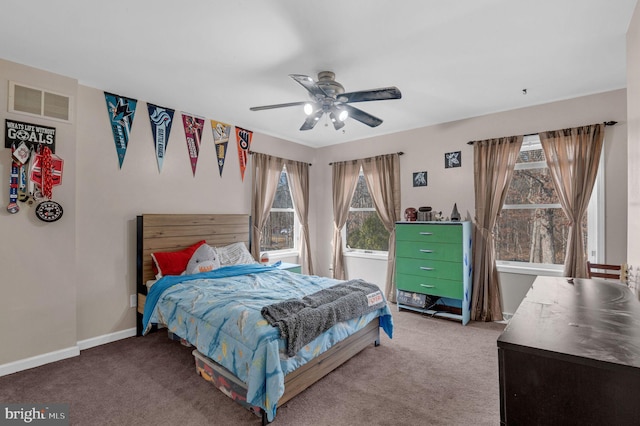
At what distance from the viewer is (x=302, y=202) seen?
5.31 metres

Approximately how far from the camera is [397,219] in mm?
4664

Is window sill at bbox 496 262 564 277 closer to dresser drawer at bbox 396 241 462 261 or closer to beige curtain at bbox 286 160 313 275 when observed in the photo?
dresser drawer at bbox 396 241 462 261

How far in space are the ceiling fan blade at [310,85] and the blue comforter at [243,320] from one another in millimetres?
1702

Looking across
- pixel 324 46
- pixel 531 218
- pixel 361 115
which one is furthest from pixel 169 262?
pixel 531 218

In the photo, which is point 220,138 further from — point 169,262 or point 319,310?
point 319,310

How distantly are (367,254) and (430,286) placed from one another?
4.49 feet

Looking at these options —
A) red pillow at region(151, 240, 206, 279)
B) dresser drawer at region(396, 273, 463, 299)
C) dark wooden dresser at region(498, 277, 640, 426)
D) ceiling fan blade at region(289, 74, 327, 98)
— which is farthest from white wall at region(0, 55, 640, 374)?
ceiling fan blade at region(289, 74, 327, 98)

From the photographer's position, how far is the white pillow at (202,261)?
338 cm

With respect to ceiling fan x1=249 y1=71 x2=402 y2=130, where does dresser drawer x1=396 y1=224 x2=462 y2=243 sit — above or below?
below

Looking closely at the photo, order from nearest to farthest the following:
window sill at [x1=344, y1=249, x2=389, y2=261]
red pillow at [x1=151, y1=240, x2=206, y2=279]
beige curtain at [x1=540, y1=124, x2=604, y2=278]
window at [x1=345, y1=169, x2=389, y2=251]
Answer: beige curtain at [x1=540, y1=124, x2=604, y2=278], red pillow at [x1=151, y1=240, x2=206, y2=279], window sill at [x1=344, y1=249, x2=389, y2=261], window at [x1=345, y1=169, x2=389, y2=251]

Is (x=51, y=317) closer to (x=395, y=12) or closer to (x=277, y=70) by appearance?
(x=277, y=70)

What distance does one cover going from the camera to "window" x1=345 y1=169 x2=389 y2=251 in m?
5.05

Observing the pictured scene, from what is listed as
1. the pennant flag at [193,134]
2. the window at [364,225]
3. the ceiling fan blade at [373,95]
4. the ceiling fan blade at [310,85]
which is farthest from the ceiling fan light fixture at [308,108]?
the window at [364,225]

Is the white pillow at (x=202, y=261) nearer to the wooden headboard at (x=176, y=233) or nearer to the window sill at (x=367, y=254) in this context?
the wooden headboard at (x=176, y=233)
